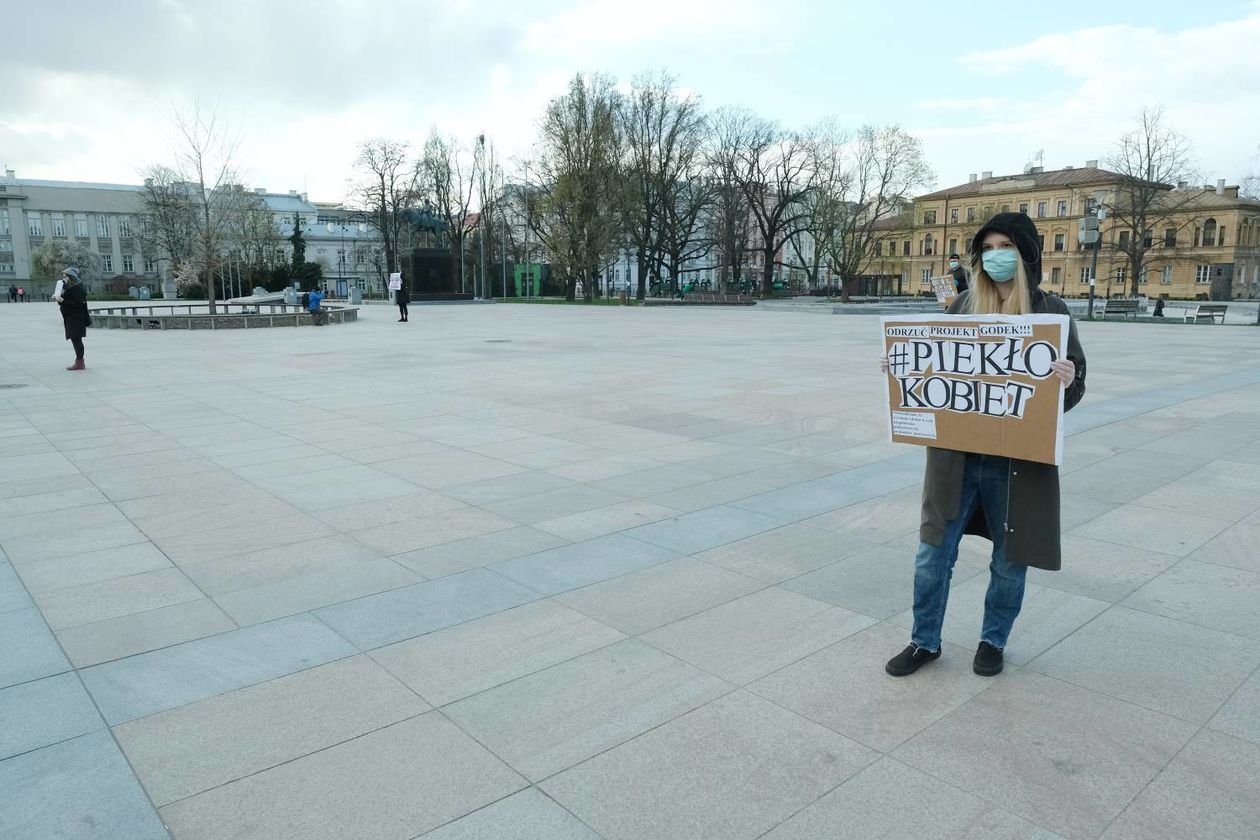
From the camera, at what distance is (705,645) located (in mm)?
4141

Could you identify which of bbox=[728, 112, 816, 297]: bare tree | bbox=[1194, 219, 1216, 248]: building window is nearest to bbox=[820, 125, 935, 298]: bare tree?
bbox=[728, 112, 816, 297]: bare tree

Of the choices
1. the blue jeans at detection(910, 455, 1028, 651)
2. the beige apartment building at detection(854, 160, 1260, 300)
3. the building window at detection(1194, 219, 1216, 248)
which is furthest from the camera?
the building window at detection(1194, 219, 1216, 248)

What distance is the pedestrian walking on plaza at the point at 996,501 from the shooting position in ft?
11.7

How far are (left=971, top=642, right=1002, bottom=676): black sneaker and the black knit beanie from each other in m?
1.64

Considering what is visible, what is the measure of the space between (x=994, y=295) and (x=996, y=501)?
91 cm

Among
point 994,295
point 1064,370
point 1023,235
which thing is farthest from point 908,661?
point 1023,235

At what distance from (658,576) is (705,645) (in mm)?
980

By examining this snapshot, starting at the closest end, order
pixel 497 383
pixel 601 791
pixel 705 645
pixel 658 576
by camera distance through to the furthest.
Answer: pixel 601 791, pixel 705 645, pixel 658 576, pixel 497 383

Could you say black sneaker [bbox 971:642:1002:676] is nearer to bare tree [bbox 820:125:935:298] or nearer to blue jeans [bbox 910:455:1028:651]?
blue jeans [bbox 910:455:1028:651]

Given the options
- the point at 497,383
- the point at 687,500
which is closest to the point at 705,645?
the point at 687,500

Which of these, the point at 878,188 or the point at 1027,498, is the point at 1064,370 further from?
the point at 878,188

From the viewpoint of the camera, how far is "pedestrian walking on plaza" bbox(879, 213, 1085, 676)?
3576 mm

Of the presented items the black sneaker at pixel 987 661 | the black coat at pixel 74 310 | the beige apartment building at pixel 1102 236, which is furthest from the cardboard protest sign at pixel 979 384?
the beige apartment building at pixel 1102 236

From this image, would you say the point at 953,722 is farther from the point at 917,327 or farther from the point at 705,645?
the point at 917,327
